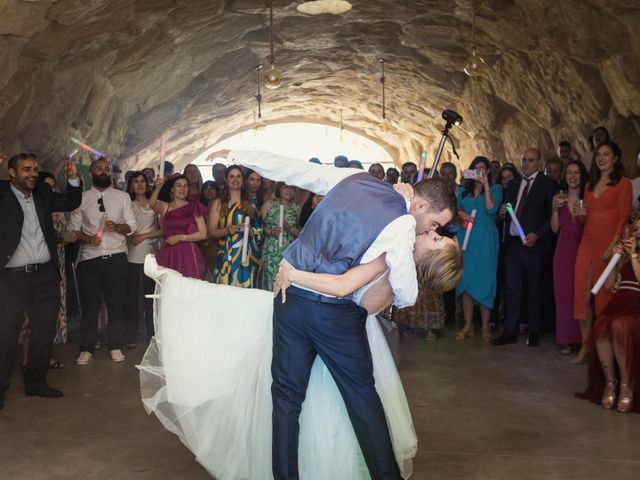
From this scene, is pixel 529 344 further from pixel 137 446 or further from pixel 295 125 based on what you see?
pixel 295 125

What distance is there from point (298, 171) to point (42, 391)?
302cm

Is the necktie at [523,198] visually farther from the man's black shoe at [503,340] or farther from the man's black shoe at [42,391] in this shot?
the man's black shoe at [42,391]

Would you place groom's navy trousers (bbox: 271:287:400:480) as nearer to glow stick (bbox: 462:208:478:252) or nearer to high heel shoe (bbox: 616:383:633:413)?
high heel shoe (bbox: 616:383:633:413)

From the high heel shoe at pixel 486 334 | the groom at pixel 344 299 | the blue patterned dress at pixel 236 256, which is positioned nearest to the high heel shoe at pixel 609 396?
the high heel shoe at pixel 486 334

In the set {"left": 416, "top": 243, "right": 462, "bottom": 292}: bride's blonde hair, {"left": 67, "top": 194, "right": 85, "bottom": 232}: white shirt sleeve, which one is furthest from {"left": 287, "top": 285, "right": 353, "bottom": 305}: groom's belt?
{"left": 67, "top": 194, "right": 85, "bottom": 232}: white shirt sleeve

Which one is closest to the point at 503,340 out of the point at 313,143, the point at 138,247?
the point at 138,247

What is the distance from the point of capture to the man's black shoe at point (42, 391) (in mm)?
5188

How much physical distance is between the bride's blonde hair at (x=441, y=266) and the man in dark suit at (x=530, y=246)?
402cm

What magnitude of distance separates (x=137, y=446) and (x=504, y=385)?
2.60 meters

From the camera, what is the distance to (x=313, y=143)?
19250 mm

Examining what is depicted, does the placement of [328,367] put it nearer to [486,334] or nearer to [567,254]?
[567,254]

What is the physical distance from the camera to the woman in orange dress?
19.3 feet

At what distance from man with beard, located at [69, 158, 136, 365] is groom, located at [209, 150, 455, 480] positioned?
134 inches

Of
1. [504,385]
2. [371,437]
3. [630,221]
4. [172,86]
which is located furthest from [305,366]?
[172,86]
